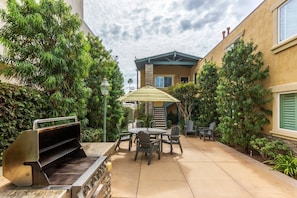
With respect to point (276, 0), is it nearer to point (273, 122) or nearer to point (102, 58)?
point (273, 122)

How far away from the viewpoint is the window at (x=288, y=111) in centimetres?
609

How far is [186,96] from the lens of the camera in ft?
44.8

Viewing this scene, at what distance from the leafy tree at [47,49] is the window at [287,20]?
6.64 m

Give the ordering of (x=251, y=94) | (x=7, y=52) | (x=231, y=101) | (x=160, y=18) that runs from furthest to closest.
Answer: (x=160, y=18) → (x=231, y=101) → (x=251, y=94) → (x=7, y=52)

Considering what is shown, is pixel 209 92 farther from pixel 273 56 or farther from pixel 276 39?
pixel 276 39

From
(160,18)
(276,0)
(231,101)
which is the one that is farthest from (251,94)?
(160,18)

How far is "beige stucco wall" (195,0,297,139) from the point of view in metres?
6.10

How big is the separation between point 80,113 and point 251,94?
660cm

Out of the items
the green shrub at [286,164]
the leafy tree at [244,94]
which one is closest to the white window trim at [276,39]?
the leafy tree at [244,94]

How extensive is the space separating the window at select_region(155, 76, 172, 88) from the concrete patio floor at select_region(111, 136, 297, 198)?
12888mm

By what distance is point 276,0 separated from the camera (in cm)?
676

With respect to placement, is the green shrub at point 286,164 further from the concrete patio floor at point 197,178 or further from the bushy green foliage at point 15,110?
the bushy green foliage at point 15,110

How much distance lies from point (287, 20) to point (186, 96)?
7961 mm

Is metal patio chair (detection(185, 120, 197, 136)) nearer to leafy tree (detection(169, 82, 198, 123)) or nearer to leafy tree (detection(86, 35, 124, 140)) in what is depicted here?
leafy tree (detection(169, 82, 198, 123))
